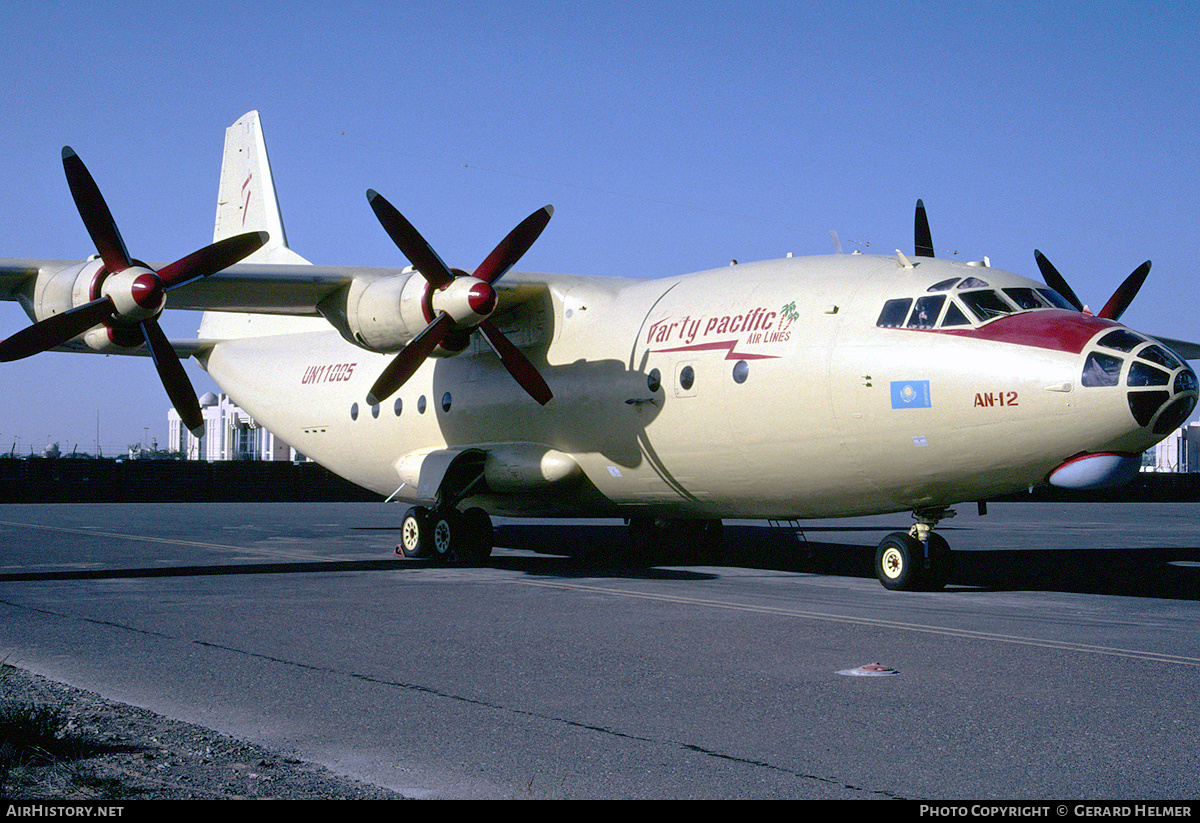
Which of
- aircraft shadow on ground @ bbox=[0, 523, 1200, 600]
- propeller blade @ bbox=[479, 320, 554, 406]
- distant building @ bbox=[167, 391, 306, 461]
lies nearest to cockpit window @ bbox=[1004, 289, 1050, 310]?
aircraft shadow on ground @ bbox=[0, 523, 1200, 600]

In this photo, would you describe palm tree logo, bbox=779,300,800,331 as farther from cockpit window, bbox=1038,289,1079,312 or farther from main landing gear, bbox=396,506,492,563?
main landing gear, bbox=396,506,492,563

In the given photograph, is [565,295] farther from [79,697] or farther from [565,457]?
[79,697]

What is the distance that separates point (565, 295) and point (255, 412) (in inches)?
389

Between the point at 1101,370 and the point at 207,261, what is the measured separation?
499 inches

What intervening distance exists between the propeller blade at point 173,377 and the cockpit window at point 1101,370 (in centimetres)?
1253

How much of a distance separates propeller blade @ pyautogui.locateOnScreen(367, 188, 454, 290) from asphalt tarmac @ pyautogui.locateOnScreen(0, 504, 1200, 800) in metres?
4.64

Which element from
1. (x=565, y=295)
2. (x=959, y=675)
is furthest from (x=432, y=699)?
(x=565, y=295)

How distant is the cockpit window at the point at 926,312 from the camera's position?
13547mm

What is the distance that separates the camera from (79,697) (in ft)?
24.0

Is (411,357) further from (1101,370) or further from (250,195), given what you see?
(250,195)

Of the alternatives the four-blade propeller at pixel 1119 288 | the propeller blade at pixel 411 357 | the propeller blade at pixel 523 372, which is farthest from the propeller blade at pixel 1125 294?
the propeller blade at pixel 411 357

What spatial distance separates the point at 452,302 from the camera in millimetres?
16641

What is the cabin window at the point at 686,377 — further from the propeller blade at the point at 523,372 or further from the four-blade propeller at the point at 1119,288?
the four-blade propeller at the point at 1119,288

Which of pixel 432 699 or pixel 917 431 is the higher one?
pixel 917 431
